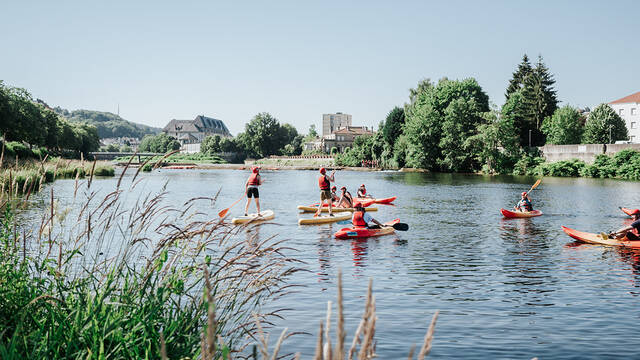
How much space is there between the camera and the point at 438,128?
7831 centimetres

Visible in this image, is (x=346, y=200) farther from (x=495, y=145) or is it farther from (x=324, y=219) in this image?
(x=495, y=145)

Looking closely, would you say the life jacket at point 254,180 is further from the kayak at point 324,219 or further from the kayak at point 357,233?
the kayak at point 357,233

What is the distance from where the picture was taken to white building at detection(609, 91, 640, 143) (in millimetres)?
92812

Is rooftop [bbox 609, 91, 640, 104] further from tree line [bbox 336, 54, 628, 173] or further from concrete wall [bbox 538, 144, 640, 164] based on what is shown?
concrete wall [bbox 538, 144, 640, 164]

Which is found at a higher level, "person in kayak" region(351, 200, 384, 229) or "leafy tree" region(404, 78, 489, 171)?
"leafy tree" region(404, 78, 489, 171)

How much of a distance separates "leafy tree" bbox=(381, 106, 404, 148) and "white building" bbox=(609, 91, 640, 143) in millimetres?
39697

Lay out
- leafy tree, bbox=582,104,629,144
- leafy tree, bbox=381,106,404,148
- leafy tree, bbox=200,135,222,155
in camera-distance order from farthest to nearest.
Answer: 1. leafy tree, bbox=200,135,222,155
2. leafy tree, bbox=381,106,404,148
3. leafy tree, bbox=582,104,629,144

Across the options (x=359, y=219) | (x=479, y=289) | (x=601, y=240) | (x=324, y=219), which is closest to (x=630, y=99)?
(x=601, y=240)

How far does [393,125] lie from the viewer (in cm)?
9138

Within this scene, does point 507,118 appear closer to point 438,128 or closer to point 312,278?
point 438,128

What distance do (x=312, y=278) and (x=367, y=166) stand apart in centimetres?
8819

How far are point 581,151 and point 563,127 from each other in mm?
11880

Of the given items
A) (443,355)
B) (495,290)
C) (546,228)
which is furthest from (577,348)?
(546,228)

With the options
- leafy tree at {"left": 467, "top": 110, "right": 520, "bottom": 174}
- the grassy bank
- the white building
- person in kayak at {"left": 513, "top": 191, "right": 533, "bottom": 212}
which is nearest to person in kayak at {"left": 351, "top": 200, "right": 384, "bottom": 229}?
person in kayak at {"left": 513, "top": 191, "right": 533, "bottom": 212}
